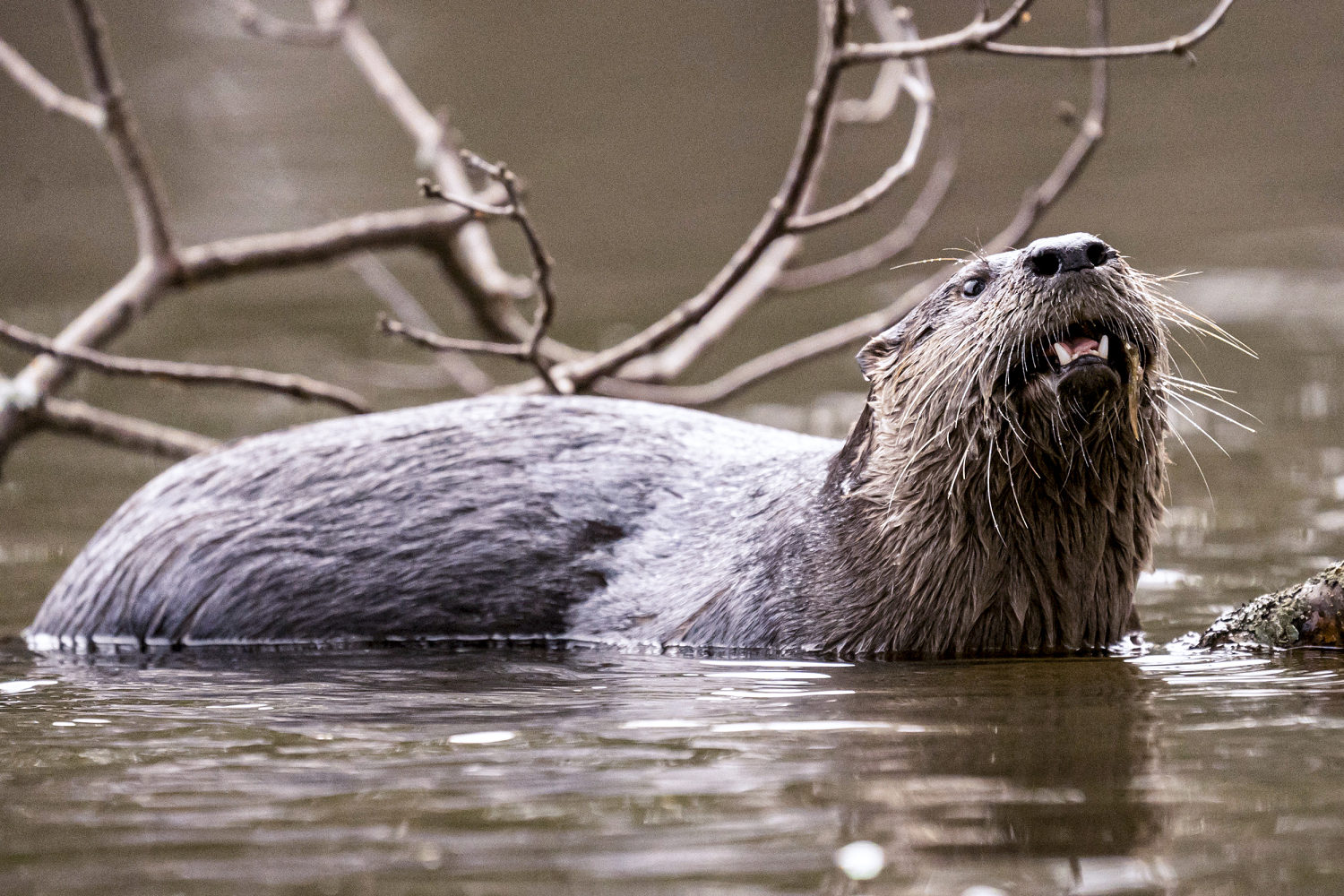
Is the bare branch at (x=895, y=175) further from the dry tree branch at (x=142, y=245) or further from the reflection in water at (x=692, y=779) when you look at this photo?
the reflection in water at (x=692, y=779)

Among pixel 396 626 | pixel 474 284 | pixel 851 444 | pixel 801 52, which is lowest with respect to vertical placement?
pixel 396 626

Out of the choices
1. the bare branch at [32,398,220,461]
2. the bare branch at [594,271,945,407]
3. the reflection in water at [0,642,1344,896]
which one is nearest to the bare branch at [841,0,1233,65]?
the bare branch at [594,271,945,407]

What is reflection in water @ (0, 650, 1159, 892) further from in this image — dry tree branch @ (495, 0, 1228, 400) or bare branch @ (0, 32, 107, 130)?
bare branch @ (0, 32, 107, 130)

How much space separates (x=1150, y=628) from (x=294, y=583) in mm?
2243

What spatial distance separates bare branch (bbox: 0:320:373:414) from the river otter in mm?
630

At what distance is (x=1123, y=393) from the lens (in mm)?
3578

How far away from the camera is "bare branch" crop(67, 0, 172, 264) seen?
5.62m

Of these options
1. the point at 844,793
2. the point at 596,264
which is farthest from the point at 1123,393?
the point at 596,264

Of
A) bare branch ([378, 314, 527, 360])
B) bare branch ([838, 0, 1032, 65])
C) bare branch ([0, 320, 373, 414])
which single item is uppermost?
bare branch ([838, 0, 1032, 65])

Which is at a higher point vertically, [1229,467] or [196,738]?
[1229,467]

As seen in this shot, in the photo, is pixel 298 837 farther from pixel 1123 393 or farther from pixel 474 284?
pixel 474 284

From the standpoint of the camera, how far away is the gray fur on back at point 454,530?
14.3 ft

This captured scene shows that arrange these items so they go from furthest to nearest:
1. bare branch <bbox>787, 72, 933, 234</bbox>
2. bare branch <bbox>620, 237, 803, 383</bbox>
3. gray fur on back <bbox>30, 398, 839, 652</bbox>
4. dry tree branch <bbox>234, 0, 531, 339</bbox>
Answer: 1. dry tree branch <bbox>234, 0, 531, 339</bbox>
2. bare branch <bbox>620, 237, 803, 383</bbox>
3. bare branch <bbox>787, 72, 933, 234</bbox>
4. gray fur on back <bbox>30, 398, 839, 652</bbox>

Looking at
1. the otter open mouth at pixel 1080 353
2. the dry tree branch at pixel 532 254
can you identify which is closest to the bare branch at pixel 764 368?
the dry tree branch at pixel 532 254
